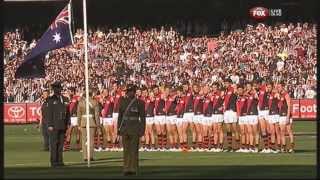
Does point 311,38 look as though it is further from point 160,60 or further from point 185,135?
point 185,135

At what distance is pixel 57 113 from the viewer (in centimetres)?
2703

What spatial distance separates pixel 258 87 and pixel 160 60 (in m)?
23.2

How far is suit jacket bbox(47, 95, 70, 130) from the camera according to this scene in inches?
1064

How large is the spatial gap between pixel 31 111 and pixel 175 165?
2863cm

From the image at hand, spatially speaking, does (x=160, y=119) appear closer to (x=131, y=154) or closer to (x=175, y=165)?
(x=175, y=165)

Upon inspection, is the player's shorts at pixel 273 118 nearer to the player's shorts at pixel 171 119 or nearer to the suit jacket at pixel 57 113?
the player's shorts at pixel 171 119

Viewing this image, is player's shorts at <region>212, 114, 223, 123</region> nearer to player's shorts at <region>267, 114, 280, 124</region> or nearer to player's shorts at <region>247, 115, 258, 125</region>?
player's shorts at <region>247, 115, 258, 125</region>

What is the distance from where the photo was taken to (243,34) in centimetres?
5866

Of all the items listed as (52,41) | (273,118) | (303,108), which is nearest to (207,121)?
(273,118)

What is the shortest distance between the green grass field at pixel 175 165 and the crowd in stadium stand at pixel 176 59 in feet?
60.6

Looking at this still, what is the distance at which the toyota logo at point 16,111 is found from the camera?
178 feet

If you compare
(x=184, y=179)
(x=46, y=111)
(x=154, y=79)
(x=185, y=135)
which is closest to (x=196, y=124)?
(x=185, y=135)

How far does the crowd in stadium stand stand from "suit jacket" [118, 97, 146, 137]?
29288 millimetres

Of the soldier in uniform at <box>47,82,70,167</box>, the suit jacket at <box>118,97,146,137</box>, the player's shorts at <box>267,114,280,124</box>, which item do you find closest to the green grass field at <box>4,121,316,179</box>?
the soldier in uniform at <box>47,82,70,167</box>
